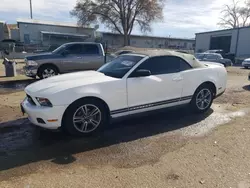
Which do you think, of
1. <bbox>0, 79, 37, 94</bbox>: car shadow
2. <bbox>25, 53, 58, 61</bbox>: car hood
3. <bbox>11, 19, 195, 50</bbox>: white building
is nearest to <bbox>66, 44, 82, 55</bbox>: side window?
<bbox>25, 53, 58, 61</bbox>: car hood

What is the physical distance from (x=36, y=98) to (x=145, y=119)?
2414 mm

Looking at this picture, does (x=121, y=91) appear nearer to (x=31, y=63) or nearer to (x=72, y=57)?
(x=72, y=57)

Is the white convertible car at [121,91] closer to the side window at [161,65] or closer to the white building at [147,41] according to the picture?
the side window at [161,65]

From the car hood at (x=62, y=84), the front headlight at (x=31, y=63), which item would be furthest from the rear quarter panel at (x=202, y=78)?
the front headlight at (x=31, y=63)

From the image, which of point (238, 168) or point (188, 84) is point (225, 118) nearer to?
point (188, 84)

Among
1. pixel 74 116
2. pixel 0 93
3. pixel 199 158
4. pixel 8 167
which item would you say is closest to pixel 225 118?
pixel 199 158

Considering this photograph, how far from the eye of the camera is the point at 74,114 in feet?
12.9

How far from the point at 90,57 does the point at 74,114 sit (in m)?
6.79

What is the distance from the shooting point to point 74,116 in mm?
3936

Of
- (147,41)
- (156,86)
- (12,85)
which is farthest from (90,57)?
(147,41)

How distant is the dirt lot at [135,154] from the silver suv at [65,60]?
4.84 m

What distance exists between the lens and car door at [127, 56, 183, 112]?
174 inches

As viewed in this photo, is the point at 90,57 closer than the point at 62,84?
No

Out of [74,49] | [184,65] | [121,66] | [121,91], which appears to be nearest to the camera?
[121,91]
